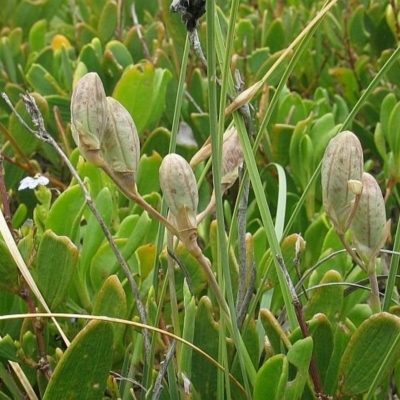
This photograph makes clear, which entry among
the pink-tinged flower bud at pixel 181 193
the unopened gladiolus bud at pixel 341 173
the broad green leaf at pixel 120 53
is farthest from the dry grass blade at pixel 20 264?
the broad green leaf at pixel 120 53

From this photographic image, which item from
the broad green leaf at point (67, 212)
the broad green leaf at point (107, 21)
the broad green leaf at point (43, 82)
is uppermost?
the broad green leaf at point (107, 21)

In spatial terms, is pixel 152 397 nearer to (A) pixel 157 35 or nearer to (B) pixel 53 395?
(B) pixel 53 395

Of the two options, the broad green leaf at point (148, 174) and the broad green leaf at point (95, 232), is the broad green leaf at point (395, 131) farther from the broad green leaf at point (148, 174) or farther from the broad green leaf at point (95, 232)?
the broad green leaf at point (95, 232)

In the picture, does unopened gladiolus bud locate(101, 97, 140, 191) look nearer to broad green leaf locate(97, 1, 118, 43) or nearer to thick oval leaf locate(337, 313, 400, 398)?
thick oval leaf locate(337, 313, 400, 398)

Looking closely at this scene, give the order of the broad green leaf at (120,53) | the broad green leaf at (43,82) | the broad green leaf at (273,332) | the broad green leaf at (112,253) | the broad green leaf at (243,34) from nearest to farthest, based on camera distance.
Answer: the broad green leaf at (273,332)
the broad green leaf at (112,253)
the broad green leaf at (43,82)
the broad green leaf at (120,53)
the broad green leaf at (243,34)

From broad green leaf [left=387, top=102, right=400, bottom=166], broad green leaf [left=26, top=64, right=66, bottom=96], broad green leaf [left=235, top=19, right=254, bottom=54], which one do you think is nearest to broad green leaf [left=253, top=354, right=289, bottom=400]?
broad green leaf [left=387, top=102, right=400, bottom=166]

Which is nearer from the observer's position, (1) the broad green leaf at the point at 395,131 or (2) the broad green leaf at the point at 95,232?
(2) the broad green leaf at the point at 95,232

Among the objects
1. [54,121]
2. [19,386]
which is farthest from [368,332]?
[54,121]

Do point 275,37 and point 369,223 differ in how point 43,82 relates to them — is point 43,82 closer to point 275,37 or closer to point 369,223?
point 275,37
